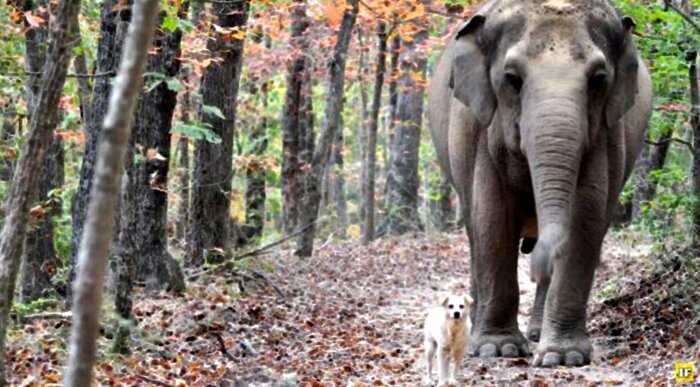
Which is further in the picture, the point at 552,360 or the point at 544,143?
the point at 552,360

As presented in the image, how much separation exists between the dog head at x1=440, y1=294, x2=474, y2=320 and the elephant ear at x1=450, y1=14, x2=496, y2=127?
76.3 inches

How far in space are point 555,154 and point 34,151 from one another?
176 inches

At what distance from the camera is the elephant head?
9.02m

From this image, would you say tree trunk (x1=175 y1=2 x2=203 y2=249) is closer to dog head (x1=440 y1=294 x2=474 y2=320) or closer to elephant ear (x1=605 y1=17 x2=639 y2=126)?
elephant ear (x1=605 y1=17 x2=639 y2=126)

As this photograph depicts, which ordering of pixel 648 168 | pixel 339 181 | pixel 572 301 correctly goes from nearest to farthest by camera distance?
1. pixel 572 301
2. pixel 648 168
3. pixel 339 181

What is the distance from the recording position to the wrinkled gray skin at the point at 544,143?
9.14 m

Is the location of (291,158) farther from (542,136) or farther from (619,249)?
(542,136)

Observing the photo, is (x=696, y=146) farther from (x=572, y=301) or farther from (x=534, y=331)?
(x=572, y=301)

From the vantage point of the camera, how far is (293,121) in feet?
66.9

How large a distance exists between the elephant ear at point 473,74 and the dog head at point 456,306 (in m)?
1.94

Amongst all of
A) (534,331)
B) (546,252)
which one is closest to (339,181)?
(534,331)

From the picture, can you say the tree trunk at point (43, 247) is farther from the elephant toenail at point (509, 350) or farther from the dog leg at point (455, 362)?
the dog leg at point (455, 362)

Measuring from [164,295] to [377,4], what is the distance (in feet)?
28.4

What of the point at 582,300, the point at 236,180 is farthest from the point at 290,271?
the point at 236,180
